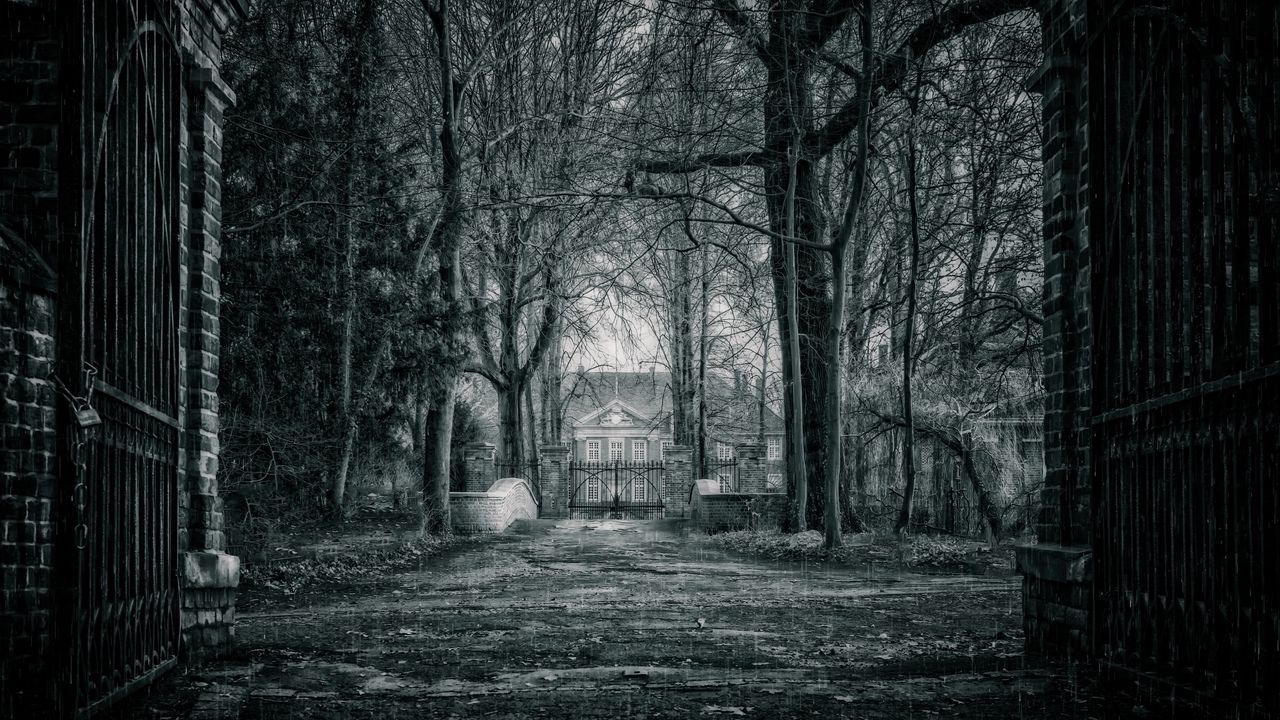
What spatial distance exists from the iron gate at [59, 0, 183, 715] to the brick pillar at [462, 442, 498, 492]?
19.2 metres

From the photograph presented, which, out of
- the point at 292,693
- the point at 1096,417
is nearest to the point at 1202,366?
the point at 1096,417

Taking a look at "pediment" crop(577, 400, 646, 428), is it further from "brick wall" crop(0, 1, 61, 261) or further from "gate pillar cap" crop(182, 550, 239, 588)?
"brick wall" crop(0, 1, 61, 261)

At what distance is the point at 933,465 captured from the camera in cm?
2386

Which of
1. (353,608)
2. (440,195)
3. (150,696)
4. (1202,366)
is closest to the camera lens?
(1202,366)

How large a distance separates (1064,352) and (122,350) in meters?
5.23

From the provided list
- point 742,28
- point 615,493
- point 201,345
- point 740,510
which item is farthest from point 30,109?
point 615,493

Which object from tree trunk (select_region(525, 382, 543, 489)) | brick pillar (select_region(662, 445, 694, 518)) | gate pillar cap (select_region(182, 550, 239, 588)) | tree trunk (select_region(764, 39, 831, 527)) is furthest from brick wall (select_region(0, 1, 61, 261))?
tree trunk (select_region(525, 382, 543, 489))

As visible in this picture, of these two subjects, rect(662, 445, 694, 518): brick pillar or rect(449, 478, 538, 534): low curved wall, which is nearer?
rect(449, 478, 538, 534): low curved wall

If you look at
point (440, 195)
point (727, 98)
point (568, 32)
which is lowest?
point (440, 195)

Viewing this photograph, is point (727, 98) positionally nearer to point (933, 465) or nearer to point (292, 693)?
point (933, 465)

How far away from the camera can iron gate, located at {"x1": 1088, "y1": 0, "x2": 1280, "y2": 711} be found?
157 inches

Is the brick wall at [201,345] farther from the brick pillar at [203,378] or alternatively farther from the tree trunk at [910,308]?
the tree trunk at [910,308]

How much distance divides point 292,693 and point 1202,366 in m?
4.57

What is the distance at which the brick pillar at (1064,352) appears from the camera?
230 inches
